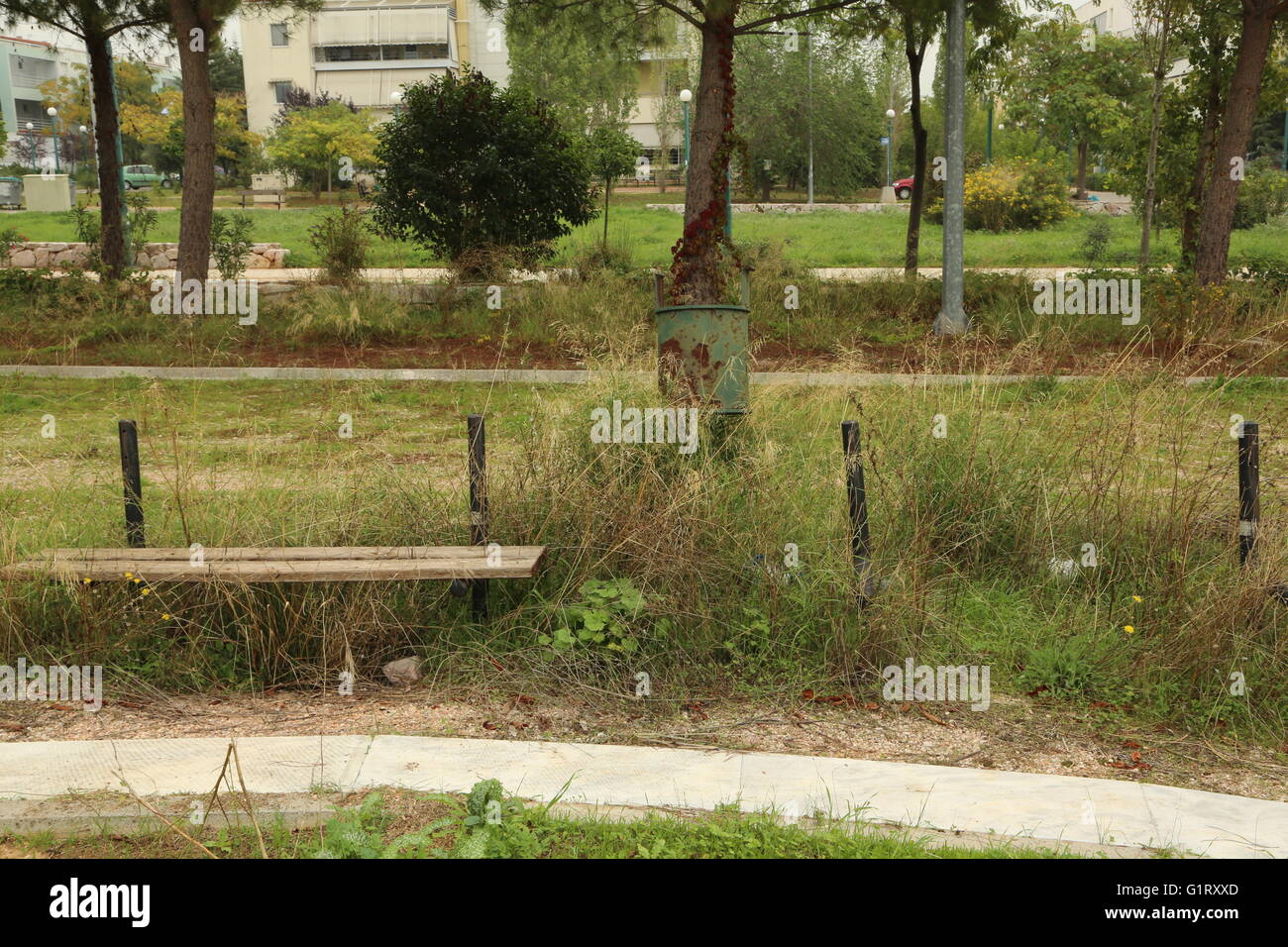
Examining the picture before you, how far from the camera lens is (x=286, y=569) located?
5094 millimetres

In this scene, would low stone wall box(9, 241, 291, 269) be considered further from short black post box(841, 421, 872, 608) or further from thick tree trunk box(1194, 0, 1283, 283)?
short black post box(841, 421, 872, 608)

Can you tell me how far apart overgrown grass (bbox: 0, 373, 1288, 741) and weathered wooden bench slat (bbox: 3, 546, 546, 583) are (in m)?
0.10

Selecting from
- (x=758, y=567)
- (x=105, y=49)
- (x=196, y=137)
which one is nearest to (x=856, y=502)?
(x=758, y=567)

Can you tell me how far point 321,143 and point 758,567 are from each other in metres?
41.5

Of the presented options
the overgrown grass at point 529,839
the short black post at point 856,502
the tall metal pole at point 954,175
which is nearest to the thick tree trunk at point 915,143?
the tall metal pole at point 954,175

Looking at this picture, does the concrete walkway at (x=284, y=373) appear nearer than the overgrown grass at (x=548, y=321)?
Yes

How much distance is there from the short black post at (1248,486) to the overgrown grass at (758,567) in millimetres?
92

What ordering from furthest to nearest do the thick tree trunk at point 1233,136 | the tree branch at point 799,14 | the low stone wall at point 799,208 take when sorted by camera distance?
the low stone wall at point 799,208 → the tree branch at point 799,14 → the thick tree trunk at point 1233,136

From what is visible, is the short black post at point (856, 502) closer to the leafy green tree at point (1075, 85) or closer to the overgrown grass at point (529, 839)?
the overgrown grass at point (529, 839)

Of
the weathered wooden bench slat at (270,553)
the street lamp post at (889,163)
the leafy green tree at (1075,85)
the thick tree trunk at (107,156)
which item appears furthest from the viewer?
the street lamp post at (889,163)

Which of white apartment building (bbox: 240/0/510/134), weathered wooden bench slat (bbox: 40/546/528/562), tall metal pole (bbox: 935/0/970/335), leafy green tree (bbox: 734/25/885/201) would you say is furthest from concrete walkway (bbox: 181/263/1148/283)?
white apartment building (bbox: 240/0/510/134)

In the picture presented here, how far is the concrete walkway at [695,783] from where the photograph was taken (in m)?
3.76

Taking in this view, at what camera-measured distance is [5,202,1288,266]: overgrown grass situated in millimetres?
22062

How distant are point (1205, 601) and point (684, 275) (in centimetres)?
768
